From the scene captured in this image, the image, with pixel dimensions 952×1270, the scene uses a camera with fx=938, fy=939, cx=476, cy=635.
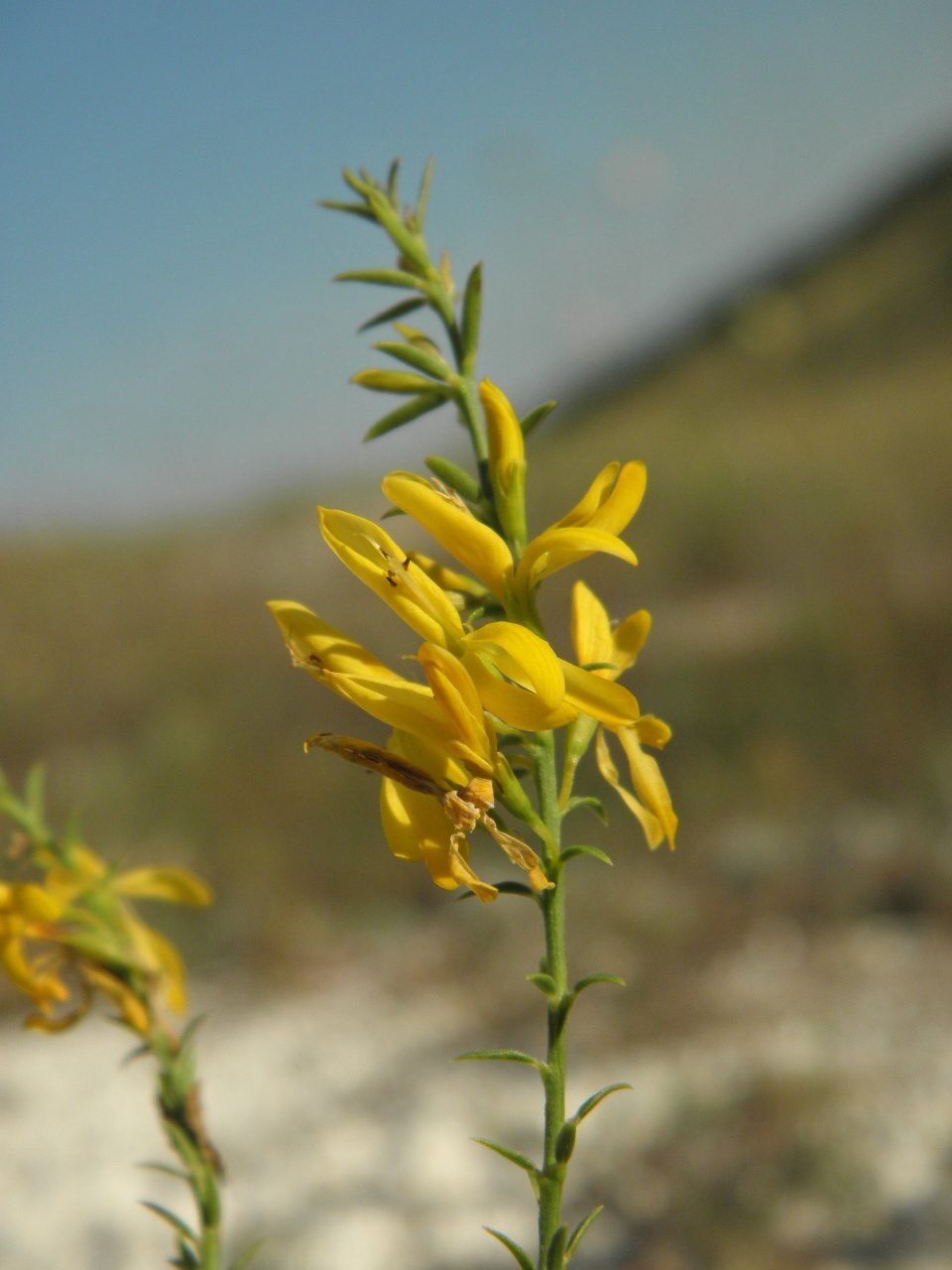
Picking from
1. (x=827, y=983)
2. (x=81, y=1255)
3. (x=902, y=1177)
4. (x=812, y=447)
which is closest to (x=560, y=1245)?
(x=902, y=1177)

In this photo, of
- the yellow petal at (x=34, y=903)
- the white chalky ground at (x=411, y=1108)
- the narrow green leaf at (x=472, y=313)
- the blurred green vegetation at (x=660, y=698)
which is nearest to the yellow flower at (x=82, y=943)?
the yellow petal at (x=34, y=903)

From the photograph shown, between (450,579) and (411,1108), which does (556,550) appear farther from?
(411,1108)

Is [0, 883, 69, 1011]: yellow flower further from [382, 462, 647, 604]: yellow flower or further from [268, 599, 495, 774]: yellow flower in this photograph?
[382, 462, 647, 604]: yellow flower

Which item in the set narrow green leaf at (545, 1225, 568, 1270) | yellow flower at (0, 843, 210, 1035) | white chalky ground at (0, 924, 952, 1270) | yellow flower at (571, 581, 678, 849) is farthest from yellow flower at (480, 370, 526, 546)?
white chalky ground at (0, 924, 952, 1270)

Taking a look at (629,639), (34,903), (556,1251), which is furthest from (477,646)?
(34,903)

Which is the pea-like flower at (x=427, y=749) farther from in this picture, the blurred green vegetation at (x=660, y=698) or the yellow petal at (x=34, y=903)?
the blurred green vegetation at (x=660, y=698)
